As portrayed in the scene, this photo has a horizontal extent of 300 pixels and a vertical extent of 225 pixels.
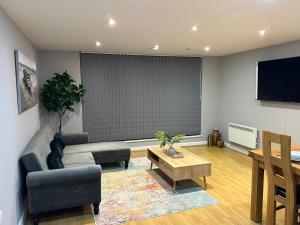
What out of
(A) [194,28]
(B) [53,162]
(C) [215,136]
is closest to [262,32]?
(A) [194,28]

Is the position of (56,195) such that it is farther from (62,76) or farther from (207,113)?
(207,113)

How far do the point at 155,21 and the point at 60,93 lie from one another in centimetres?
276

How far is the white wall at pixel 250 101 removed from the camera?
14.2ft

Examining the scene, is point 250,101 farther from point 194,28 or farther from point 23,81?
point 23,81

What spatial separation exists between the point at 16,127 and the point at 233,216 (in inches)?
108

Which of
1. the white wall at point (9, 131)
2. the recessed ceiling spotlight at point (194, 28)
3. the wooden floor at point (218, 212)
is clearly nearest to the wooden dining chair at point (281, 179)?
the wooden floor at point (218, 212)

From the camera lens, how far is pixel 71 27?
10.5 feet

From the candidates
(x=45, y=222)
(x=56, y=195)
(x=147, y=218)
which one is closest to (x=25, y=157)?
(x=56, y=195)

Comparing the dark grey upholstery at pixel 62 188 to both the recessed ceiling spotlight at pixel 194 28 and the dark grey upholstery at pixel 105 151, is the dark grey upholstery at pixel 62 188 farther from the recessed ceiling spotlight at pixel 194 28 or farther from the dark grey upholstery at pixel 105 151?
→ the recessed ceiling spotlight at pixel 194 28

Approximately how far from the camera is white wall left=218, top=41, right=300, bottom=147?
14.2 ft

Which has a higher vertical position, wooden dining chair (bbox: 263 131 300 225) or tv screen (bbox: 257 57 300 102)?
tv screen (bbox: 257 57 300 102)

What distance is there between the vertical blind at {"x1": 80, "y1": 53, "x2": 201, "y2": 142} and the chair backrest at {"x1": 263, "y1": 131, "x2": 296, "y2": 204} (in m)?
3.67

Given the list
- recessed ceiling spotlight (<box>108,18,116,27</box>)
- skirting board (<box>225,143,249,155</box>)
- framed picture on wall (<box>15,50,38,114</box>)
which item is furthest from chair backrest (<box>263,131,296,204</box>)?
skirting board (<box>225,143,249,155</box>)

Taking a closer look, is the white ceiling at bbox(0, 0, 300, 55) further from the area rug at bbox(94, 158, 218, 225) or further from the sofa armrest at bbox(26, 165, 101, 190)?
the area rug at bbox(94, 158, 218, 225)
